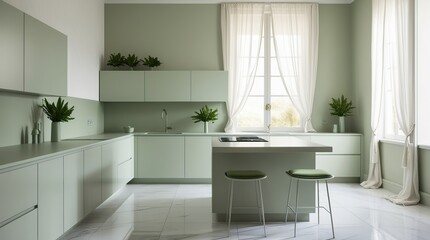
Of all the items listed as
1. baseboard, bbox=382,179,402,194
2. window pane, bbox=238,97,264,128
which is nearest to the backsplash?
window pane, bbox=238,97,264,128

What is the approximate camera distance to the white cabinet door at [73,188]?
3223mm

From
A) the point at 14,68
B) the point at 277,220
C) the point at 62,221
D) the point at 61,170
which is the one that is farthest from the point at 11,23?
the point at 277,220

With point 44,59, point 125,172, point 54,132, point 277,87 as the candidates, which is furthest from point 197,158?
point 44,59

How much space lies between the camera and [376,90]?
18.8ft

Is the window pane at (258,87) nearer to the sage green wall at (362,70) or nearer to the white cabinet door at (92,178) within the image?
the sage green wall at (362,70)

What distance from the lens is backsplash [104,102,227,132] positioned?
21.8ft

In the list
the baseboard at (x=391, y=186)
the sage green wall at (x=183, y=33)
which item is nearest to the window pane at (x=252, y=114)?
the sage green wall at (x=183, y=33)

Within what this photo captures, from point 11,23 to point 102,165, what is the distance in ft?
6.12

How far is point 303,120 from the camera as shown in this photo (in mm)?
6695

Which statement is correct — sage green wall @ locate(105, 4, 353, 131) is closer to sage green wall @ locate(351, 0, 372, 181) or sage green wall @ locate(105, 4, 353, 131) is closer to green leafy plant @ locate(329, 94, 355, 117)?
green leafy plant @ locate(329, 94, 355, 117)

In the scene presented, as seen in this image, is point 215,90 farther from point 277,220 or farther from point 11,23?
point 11,23

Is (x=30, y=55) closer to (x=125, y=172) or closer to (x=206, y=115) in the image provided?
(x=125, y=172)

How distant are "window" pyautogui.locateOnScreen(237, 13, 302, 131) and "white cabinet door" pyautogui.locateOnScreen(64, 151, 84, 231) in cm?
364

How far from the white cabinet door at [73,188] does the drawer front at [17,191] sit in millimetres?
586
